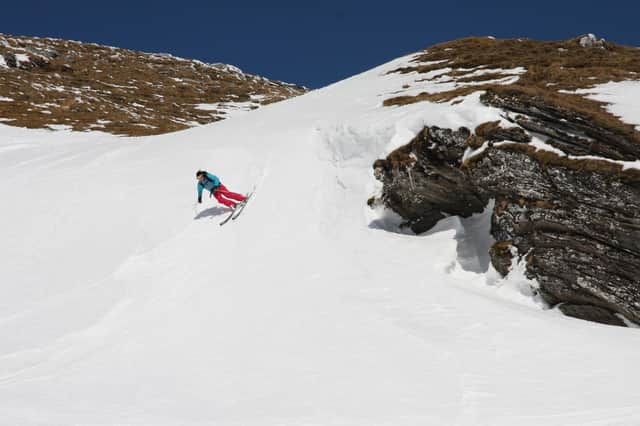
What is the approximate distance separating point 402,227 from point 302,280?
541 cm

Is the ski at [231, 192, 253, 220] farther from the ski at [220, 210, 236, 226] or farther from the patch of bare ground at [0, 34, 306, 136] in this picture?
the patch of bare ground at [0, 34, 306, 136]

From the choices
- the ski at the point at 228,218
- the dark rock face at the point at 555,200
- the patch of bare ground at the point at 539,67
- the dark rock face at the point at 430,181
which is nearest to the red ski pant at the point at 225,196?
the ski at the point at 228,218

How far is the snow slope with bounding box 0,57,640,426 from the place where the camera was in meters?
7.13

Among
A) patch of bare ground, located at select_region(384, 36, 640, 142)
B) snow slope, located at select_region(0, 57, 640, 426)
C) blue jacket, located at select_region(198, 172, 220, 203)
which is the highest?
patch of bare ground, located at select_region(384, 36, 640, 142)

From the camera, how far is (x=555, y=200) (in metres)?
12.5

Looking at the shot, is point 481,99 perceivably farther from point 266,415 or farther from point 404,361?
point 266,415

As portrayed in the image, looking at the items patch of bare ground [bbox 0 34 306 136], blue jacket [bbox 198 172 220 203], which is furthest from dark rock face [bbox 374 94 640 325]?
patch of bare ground [bbox 0 34 306 136]

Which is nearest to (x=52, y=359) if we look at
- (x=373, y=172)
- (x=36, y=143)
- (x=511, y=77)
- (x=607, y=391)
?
(x=607, y=391)

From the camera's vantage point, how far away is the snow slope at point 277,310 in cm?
713

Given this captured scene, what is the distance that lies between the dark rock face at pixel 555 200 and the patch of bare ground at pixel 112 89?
1776 inches

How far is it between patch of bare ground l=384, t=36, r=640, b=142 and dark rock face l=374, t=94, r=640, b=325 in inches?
38.4

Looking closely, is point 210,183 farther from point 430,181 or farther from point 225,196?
point 430,181

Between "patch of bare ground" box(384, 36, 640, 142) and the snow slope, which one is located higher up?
"patch of bare ground" box(384, 36, 640, 142)

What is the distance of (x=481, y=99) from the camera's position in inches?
616
